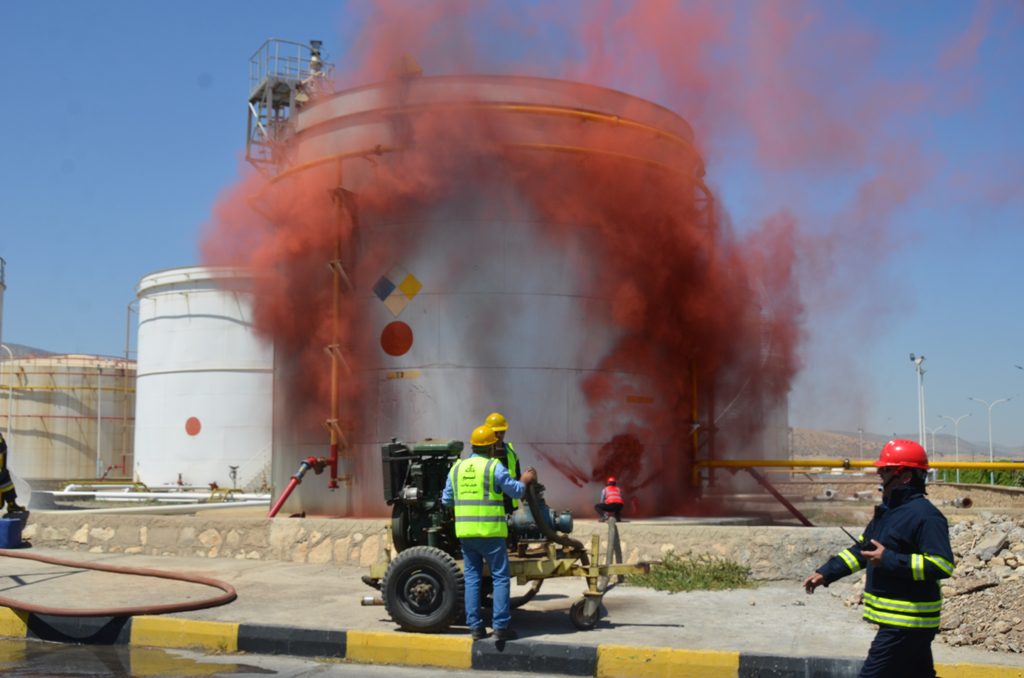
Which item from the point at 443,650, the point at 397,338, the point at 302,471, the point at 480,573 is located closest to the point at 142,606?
the point at 443,650

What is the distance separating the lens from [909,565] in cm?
440

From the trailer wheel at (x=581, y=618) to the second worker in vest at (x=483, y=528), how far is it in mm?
620

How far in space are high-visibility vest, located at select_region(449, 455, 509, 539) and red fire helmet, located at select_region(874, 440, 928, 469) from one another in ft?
10.6

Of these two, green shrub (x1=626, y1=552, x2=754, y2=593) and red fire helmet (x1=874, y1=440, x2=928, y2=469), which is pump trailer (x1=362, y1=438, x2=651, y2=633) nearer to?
green shrub (x1=626, y1=552, x2=754, y2=593)

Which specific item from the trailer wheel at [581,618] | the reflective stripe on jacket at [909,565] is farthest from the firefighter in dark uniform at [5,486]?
the reflective stripe on jacket at [909,565]

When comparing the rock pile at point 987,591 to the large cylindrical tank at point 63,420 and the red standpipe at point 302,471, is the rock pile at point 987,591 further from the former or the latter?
the large cylindrical tank at point 63,420

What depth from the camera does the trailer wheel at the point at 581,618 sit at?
765 centimetres

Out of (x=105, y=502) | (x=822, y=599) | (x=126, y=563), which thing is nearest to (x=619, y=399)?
(x=822, y=599)

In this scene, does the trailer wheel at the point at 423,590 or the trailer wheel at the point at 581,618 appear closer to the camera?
the trailer wheel at the point at 423,590

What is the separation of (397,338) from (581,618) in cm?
670

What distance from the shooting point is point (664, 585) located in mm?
9672

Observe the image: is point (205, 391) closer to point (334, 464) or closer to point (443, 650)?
point (334, 464)

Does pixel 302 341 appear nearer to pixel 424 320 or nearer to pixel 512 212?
pixel 424 320

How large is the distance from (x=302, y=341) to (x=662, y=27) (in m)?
7.10
